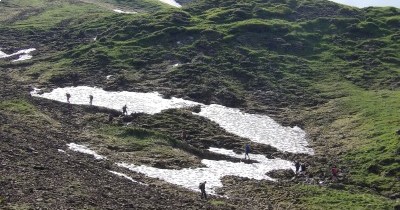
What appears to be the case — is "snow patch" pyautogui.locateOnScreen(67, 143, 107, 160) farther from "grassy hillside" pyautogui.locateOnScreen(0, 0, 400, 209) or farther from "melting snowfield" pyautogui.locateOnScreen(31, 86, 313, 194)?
"grassy hillside" pyautogui.locateOnScreen(0, 0, 400, 209)

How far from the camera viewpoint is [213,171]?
55.0 metres

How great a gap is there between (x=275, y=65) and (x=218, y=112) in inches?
1104

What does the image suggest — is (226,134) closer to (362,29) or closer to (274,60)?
(274,60)

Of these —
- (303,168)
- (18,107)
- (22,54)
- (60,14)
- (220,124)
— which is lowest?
(303,168)

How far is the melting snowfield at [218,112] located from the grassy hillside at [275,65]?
241 centimetres

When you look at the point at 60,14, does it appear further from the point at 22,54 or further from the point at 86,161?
the point at 86,161

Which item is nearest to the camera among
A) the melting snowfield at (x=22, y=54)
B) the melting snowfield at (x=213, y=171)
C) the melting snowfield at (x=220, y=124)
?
the melting snowfield at (x=213, y=171)

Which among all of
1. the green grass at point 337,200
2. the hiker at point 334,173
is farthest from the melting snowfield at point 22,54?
the green grass at point 337,200

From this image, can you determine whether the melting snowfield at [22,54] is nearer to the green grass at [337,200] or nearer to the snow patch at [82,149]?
the snow patch at [82,149]

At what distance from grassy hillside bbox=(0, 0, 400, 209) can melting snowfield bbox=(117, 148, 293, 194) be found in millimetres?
5921

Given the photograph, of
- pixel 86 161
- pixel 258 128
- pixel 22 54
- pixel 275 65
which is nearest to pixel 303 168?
pixel 258 128

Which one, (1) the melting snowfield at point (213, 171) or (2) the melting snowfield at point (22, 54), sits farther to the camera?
(2) the melting snowfield at point (22, 54)

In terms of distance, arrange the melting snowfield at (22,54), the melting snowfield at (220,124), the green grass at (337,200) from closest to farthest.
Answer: the green grass at (337,200), the melting snowfield at (220,124), the melting snowfield at (22,54)

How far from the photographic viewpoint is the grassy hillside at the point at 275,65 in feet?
196
